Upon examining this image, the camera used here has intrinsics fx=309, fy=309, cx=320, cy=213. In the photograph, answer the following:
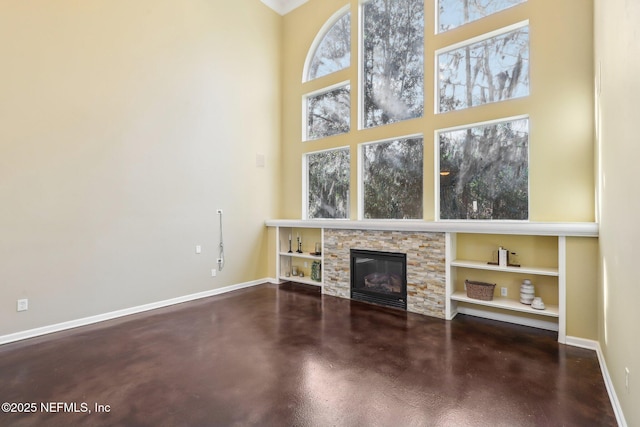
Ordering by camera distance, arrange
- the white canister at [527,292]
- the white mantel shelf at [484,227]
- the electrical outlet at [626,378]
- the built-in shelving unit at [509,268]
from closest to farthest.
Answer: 1. the electrical outlet at [626,378]
2. the white mantel shelf at [484,227]
3. the built-in shelving unit at [509,268]
4. the white canister at [527,292]

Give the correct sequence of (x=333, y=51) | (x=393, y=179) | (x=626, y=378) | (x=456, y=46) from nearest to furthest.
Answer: (x=626, y=378)
(x=456, y=46)
(x=393, y=179)
(x=333, y=51)

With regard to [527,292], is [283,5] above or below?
above

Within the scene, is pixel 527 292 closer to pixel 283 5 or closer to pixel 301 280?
pixel 301 280

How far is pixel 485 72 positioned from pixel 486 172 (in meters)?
1.38

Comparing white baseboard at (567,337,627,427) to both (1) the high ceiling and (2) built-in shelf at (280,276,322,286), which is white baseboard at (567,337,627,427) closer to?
(2) built-in shelf at (280,276,322,286)

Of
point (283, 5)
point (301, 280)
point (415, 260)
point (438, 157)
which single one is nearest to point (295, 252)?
point (301, 280)

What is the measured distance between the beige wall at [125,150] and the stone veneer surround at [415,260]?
6.25 ft

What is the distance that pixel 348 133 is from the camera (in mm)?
5531

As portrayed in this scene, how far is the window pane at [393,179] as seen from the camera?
15.9 ft

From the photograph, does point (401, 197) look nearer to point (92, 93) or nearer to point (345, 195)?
point (345, 195)

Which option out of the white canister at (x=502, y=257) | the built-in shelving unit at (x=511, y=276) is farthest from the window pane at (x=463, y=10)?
the white canister at (x=502, y=257)

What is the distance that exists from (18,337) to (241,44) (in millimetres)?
5387

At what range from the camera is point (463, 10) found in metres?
4.45

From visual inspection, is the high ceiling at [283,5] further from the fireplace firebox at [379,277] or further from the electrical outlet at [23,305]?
the electrical outlet at [23,305]
